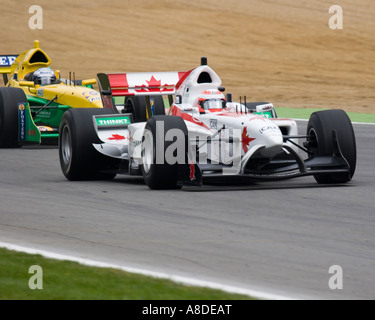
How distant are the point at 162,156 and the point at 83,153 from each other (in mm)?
1761

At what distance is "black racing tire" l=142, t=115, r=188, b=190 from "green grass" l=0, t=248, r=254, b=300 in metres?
3.92

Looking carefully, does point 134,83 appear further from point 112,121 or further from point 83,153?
point 83,153

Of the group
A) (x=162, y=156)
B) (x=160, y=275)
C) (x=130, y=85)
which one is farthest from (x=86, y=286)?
(x=130, y=85)

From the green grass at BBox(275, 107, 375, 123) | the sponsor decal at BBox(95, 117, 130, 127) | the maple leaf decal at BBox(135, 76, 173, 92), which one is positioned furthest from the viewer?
the green grass at BBox(275, 107, 375, 123)

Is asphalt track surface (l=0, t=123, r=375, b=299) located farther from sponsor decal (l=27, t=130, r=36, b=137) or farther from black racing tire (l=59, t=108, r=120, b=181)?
sponsor decal (l=27, t=130, r=36, b=137)

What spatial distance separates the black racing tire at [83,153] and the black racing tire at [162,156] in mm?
1217

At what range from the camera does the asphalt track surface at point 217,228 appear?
7117 millimetres

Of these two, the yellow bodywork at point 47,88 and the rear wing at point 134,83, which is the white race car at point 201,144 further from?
the yellow bodywork at point 47,88

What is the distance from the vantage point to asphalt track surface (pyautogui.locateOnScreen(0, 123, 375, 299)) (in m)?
7.12

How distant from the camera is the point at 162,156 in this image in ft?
36.5

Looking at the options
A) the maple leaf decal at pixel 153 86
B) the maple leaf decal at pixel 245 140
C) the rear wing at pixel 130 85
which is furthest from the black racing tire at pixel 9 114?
the maple leaf decal at pixel 245 140

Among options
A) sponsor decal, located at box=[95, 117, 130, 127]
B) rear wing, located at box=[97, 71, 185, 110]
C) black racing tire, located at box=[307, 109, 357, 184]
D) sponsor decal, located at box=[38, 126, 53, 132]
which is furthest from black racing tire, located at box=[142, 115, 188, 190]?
sponsor decal, located at box=[38, 126, 53, 132]

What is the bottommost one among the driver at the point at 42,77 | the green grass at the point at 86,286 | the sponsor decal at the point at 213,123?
the green grass at the point at 86,286

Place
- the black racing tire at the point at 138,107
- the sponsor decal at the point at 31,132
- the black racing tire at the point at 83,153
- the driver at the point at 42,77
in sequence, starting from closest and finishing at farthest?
the black racing tire at the point at 83,153 < the black racing tire at the point at 138,107 < the sponsor decal at the point at 31,132 < the driver at the point at 42,77
